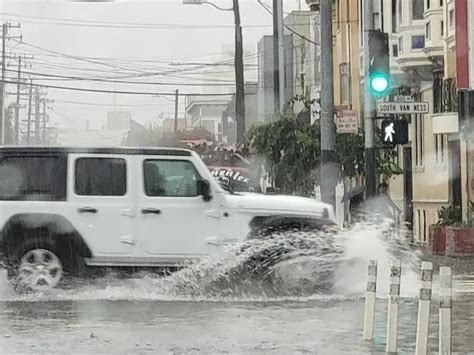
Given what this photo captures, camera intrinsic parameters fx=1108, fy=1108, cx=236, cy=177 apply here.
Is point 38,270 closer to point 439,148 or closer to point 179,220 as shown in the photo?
point 179,220

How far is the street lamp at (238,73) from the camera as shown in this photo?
51.3 ft

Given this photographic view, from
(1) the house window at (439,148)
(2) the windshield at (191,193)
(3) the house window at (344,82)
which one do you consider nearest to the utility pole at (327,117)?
(2) the windshield at (191,193)

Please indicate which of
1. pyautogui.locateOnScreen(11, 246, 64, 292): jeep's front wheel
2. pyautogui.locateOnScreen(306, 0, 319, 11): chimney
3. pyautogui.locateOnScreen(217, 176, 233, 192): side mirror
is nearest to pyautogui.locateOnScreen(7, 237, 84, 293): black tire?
pyautogui.locateOnScreen(11, 246, 64, 292): jeep's front wheel

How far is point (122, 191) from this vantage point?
1343 cm

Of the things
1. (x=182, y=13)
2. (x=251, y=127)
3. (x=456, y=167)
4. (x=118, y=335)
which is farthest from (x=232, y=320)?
(x=456, y=167)

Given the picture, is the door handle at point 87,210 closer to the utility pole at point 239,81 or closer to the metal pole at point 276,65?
the utility pole at point 239,81

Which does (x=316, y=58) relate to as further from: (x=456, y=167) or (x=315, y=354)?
(x=315, y=354)

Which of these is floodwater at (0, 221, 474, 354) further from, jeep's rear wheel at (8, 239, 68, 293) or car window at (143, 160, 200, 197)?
car window at (143, 160, 200, 197)

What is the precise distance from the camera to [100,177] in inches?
533

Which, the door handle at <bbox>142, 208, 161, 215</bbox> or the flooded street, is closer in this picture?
the flooded street

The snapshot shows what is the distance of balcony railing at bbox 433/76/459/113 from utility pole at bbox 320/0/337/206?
4.15 meters

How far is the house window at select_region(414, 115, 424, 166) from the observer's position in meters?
24.6

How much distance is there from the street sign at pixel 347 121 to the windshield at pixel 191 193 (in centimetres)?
3

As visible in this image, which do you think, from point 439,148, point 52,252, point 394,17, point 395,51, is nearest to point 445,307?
point 52,252
